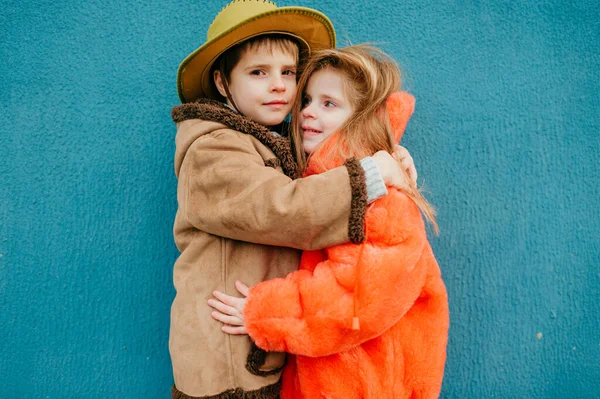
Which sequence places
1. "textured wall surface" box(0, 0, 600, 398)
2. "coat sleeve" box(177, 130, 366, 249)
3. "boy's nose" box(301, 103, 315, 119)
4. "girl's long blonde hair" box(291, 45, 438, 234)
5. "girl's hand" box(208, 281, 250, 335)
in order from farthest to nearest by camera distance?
"textured wall surface" box(0, 0, 600, 398) → "boy's nose" box(301, 103, 315, 119) → "girl's long blonde hair" box(291, 45, 438, 234) → "girl's hand" box(208, 281, 250, 335) → "coat sleeve" box(177, 130, 366, 249)

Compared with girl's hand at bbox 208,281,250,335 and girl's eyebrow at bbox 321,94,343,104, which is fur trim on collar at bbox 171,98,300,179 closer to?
girl's eyebrow at bbox 321,94,343,104

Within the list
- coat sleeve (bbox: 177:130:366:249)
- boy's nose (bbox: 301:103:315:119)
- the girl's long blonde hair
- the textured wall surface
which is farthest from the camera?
the textured wall surface

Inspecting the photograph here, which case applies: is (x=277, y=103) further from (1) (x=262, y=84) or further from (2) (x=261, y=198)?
(2) (x=261, y=198)

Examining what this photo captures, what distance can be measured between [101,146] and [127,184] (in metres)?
0.17

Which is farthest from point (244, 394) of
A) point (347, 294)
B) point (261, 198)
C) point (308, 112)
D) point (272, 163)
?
point (308, 112)

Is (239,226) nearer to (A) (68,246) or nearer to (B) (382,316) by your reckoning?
(B) (382,316)

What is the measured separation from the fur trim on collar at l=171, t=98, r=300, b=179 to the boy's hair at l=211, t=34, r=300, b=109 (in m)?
0.11

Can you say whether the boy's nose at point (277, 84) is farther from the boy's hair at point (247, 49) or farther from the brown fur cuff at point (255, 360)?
the brown fur cuff at point (255, 360)

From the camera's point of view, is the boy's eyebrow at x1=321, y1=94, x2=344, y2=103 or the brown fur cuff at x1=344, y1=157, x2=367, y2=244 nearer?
the brown fur cuff at x1=344, y1=157, x2=367, y2=244

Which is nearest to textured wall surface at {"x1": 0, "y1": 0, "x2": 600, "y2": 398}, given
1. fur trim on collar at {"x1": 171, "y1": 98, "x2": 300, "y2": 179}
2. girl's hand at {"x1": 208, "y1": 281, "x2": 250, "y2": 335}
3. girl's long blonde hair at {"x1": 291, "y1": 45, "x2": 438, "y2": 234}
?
girl's long blonde hair at {"x1": 291, "y1": 45, "x2": 438, "y2": 234}

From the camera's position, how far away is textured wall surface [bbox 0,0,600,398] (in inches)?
63.5

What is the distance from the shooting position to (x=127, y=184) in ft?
5.32

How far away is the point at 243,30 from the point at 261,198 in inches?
19.8

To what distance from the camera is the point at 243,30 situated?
1.27 m
